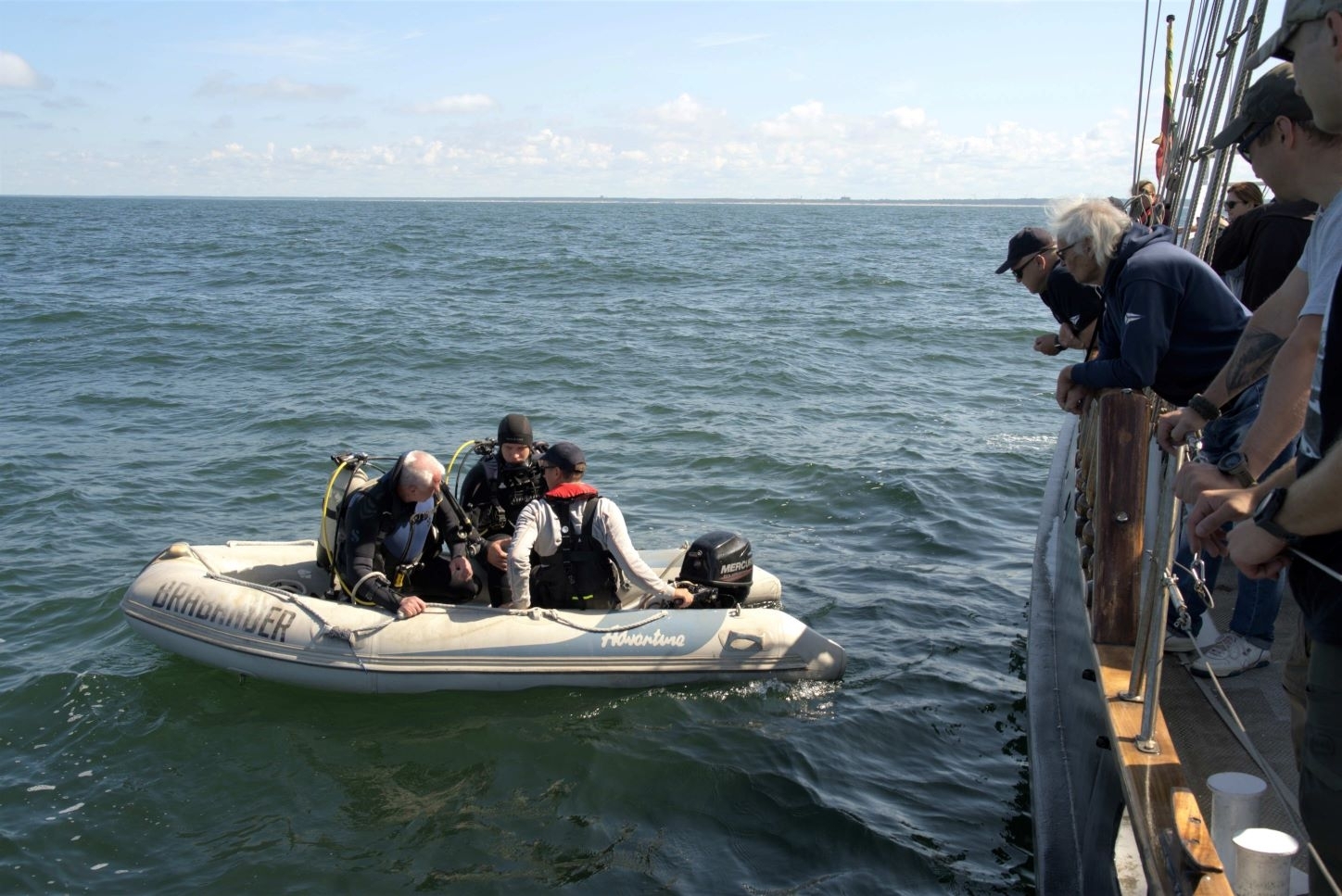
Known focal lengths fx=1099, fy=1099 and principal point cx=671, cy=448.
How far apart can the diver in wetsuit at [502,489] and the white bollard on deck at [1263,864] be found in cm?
553

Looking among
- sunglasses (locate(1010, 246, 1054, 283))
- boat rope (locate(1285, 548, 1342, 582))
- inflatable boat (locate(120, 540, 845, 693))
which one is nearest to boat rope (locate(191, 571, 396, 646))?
inflatable boat (locate(120, 540, 845, 693))

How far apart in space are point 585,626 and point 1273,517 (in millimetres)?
5205

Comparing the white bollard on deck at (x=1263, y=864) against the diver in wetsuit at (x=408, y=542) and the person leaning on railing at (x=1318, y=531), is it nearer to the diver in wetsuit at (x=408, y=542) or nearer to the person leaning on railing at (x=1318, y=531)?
the person leaning on railing at (x=1318, y=531)

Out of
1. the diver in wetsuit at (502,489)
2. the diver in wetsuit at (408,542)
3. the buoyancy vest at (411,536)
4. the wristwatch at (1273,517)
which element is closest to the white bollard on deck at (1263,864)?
the wristwatch at (1273,517)

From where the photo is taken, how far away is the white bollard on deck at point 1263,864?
2.33m

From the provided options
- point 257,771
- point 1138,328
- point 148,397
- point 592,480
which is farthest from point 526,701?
point 148,397

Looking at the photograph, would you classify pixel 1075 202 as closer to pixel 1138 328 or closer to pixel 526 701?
pixel 1138 328

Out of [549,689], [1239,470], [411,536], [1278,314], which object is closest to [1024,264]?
[1278,314]

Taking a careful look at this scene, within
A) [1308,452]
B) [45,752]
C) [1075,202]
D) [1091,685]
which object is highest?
[1075,202]

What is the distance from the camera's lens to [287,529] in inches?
406

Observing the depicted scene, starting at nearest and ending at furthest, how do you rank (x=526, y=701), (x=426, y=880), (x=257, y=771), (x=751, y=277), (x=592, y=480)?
(x=426, y=880), (x=257, y=771), (x=526, y=701), (x=592, y=480), (x=751, y=277)

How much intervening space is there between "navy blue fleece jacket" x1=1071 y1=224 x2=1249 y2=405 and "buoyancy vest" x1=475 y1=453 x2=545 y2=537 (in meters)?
4.37

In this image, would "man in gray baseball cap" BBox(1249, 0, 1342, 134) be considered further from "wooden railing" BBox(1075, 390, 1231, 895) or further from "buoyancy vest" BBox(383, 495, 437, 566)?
"buoyancy vest" BBox(383, 495, 437, 566)

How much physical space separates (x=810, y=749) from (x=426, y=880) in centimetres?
223
